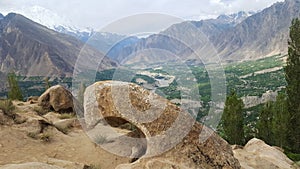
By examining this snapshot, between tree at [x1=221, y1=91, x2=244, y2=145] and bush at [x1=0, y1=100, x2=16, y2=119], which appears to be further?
tree at [x1=221, y1=91, x2=244, y2=145]

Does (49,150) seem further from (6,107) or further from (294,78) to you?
(294,78)

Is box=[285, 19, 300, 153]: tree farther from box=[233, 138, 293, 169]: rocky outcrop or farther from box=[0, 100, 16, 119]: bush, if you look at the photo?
box=[0, 100, 16, 119]: bush

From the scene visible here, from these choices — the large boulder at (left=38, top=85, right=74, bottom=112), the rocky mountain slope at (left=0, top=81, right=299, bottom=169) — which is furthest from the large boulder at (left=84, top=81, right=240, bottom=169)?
the large boulder at (left=38, top=85, right=74, bottom=112)

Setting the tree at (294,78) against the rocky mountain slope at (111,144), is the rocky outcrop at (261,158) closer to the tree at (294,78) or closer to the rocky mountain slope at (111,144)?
the rocky mountain slope at (111,144)

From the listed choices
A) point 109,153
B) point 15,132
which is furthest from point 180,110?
point 15,132

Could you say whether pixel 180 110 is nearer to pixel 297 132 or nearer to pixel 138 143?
pixel 138 143
